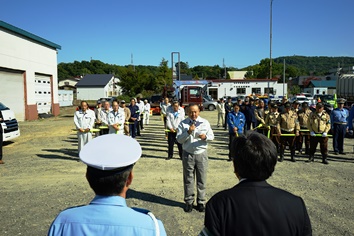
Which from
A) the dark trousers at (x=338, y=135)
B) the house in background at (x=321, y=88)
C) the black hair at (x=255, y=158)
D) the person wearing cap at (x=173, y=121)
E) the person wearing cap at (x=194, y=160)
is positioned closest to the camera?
the black hair at (x=255, y=158)

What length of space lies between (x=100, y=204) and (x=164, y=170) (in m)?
6.82

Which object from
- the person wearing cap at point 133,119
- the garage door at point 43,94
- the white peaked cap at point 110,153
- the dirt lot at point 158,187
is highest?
the garage door at point 43,94

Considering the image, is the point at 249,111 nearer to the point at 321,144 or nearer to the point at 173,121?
the point at 321,144

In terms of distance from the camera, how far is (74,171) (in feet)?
27.0

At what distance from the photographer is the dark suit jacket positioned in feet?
5.64

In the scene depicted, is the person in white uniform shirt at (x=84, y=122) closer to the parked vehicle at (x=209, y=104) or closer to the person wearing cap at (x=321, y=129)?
the person wearing cap at (x=321, y=129)

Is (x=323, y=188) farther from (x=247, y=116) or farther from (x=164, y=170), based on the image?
(x=247, y=116)

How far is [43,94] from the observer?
25250mm

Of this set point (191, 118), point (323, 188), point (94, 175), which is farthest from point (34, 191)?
point (323, 188)

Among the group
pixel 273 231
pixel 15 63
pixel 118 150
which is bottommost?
pixel 273 231

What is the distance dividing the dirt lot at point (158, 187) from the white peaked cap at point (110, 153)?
11.4ft

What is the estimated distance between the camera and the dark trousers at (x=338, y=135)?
32.2 feet

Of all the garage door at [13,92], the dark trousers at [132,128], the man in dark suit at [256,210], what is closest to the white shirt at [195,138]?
the man in dark suit at [256,210]

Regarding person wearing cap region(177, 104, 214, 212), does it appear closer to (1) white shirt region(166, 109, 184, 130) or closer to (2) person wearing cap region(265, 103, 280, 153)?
(1) white shirt region(166, 109, 184, 130)
